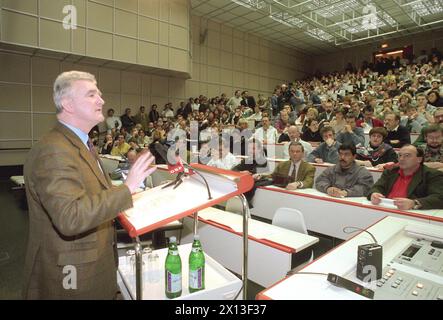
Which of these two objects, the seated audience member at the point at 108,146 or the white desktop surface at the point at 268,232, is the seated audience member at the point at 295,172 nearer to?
the white desktop surface at the point at 268,232

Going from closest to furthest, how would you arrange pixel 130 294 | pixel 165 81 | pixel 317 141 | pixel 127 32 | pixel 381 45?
pixel 130 294 < pixel 317 141 < pixel 127 32 < pixel 165 81 < pixel 381 45

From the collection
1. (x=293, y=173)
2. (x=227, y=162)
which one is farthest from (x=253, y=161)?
(x=293, y=173)

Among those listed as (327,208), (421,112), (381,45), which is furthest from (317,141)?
(381,45)

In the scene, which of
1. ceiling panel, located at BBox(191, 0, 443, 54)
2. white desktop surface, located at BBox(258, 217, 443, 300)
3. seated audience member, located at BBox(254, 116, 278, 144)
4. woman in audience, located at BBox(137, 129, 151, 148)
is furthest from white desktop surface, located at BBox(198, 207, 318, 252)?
ceiling panel, located at BBox(191, 0, 443, 54)

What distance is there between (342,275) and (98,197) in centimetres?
99

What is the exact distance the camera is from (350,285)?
1062mm

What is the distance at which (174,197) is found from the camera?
1.18 metres

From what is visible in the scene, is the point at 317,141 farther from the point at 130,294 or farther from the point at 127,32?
the point at 127,32

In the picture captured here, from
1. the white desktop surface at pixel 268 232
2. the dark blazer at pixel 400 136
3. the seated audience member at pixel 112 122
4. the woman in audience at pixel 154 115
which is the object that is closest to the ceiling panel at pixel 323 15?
the woman in audience at pixel 154 115

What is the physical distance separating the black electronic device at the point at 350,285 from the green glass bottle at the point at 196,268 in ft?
1.80

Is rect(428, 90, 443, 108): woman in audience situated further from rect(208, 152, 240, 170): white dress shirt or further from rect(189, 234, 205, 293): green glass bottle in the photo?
rect(189, 234, 205, 293): green glass bottle

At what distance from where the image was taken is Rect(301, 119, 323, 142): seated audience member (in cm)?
564

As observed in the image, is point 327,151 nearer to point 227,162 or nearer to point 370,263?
point 227,162

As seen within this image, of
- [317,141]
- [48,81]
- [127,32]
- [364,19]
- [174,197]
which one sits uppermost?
[364,19]
